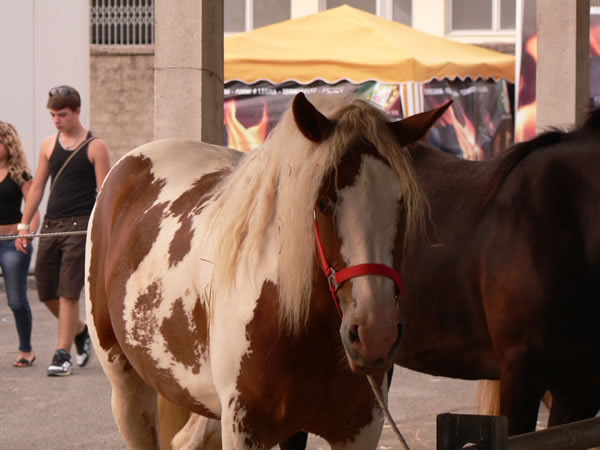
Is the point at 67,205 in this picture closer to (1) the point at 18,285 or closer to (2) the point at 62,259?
(2) the point at 62,259

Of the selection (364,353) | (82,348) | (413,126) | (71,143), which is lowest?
(82,348)

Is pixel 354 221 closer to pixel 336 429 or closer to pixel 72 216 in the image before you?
pixel 336 429

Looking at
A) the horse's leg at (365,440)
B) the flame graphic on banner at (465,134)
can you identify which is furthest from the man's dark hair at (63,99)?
the flame graphic on banner at (465,134)

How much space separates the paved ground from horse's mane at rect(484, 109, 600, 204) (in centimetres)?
198

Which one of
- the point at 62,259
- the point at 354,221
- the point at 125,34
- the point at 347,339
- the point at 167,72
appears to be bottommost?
the point at 62,259

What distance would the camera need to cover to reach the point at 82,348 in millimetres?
7828

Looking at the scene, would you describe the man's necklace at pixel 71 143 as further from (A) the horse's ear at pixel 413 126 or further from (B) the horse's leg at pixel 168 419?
(A) the horse's ear at pixel 413 126

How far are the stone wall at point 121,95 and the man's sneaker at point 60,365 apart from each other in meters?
10.1

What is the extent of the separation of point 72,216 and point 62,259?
1.11ft

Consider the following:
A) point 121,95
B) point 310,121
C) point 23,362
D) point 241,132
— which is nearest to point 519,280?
point 310,121

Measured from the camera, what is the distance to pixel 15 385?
7008 millimetres

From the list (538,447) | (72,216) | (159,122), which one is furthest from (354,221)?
(72,216)

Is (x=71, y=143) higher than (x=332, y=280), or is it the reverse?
(x=71, y=143)

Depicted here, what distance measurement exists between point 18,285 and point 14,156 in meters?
1.10
